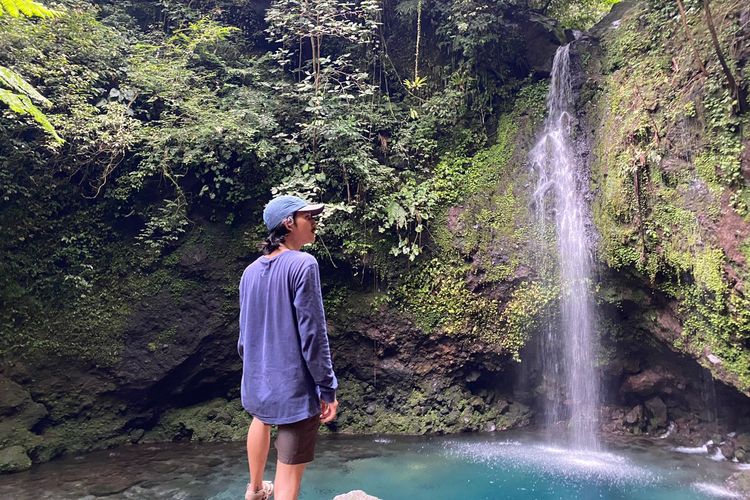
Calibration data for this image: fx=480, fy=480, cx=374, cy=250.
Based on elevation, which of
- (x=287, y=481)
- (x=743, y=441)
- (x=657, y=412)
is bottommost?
(x=743, y=441)

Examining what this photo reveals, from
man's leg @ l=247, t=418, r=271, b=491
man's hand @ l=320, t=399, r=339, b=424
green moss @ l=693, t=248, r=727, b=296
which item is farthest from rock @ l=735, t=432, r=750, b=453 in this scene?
man's leg @ l=247, t=418, r=271, b=491

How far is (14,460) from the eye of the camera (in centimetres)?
566

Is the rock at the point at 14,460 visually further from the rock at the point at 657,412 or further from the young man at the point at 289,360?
the rock at the point at 657,412

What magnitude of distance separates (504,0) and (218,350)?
749 cm

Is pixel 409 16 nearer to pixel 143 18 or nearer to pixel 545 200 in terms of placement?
pixel 545 200

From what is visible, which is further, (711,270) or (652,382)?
(652,382)

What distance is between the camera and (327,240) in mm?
7402

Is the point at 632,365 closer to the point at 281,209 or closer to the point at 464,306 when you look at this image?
the point at 464,306

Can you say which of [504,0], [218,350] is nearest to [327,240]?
[218,350]

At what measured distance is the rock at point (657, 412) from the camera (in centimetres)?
689

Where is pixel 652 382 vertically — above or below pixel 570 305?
below

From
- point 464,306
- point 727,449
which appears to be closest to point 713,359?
point 727,449

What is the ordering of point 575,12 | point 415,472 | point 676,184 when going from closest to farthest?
point 415,472 → point 676,184 → point 575,12

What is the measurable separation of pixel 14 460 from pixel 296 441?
523cm
